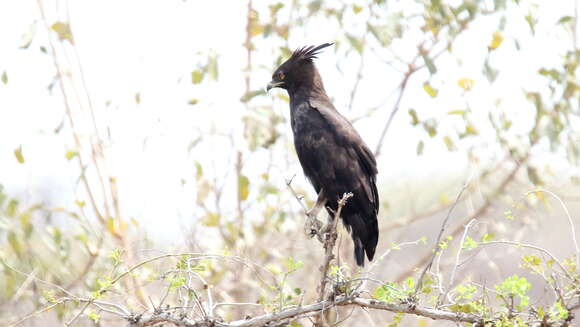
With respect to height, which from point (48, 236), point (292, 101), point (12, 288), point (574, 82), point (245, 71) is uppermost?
point (245, 71)

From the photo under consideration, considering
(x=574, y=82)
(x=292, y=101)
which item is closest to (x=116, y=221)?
(x=292, y=101)

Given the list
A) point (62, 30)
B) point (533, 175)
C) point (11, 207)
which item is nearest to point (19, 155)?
point (11, 207)

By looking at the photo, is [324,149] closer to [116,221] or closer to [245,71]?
[245,71]

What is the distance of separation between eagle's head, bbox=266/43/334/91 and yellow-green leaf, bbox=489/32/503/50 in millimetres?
1364

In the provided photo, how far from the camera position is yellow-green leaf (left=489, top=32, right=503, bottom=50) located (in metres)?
5.99

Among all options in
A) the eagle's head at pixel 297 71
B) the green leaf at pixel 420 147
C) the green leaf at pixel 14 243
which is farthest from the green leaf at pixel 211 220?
the green leaf at pixel 420 147

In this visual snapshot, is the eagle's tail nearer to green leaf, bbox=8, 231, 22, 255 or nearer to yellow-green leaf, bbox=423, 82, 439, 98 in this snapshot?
yellow-green leaf, bbox=423, 82, 439, 98

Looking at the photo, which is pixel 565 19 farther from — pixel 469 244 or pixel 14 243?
pixel 14 243

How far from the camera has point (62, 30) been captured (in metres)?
6.37

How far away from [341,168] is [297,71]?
3.22 ft

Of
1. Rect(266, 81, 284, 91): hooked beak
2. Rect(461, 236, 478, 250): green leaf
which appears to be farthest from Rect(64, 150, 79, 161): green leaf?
Rect(461, 236, 478, 250): green leaf

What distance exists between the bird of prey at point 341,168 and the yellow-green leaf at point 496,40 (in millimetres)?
1559

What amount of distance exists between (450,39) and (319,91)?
5.56ft

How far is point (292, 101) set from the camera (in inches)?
221
